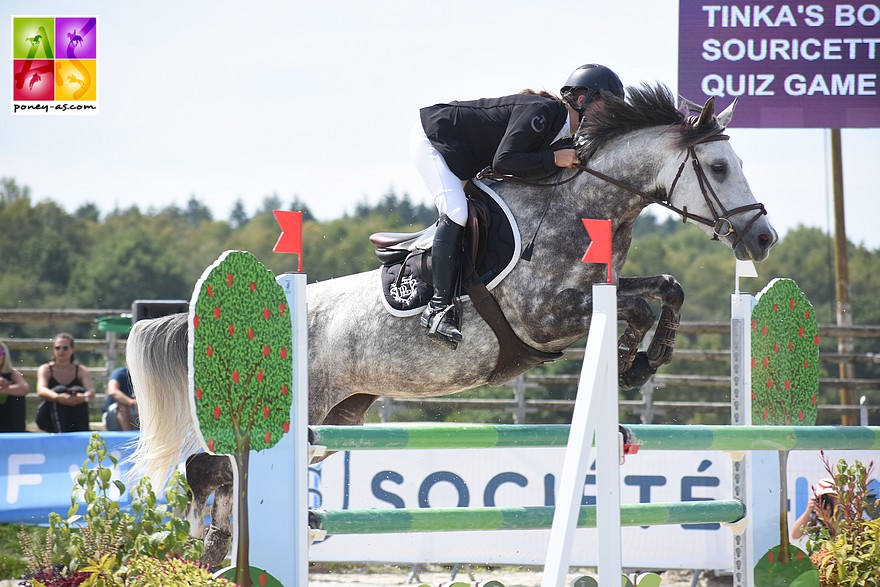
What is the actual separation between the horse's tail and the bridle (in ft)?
4.27

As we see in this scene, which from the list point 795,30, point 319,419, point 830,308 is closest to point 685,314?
point 830,308

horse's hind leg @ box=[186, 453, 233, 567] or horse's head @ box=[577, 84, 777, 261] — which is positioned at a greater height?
horse's head @ box=[577, 84, 777, 261]

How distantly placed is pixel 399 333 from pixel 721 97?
448 centimetres

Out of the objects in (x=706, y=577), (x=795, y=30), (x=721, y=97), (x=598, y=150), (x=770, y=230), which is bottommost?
(x=706, y=577)

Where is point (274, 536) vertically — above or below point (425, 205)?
below

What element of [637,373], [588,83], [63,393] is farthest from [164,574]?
[63,393]

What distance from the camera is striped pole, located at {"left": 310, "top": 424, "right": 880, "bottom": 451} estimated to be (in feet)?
9.34

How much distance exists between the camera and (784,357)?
12.0 feet

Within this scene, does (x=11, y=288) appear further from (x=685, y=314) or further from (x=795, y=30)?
(x=795, y=30)

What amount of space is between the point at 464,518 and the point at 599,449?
19.0 inches

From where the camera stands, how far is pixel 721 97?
730cm

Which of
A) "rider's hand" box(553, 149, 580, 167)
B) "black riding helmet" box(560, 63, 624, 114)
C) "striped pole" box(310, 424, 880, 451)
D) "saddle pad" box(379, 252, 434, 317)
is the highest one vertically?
"black riding helmet" box(560, 63, 624, 114)

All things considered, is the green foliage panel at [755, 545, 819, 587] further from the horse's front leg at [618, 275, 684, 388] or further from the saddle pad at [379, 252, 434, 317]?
the saddle pad at [379, 252, 434, 317]

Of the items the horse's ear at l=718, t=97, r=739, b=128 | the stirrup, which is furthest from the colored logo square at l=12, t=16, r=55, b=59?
the horse's ear at l=718, t=97, r=739, b=128
